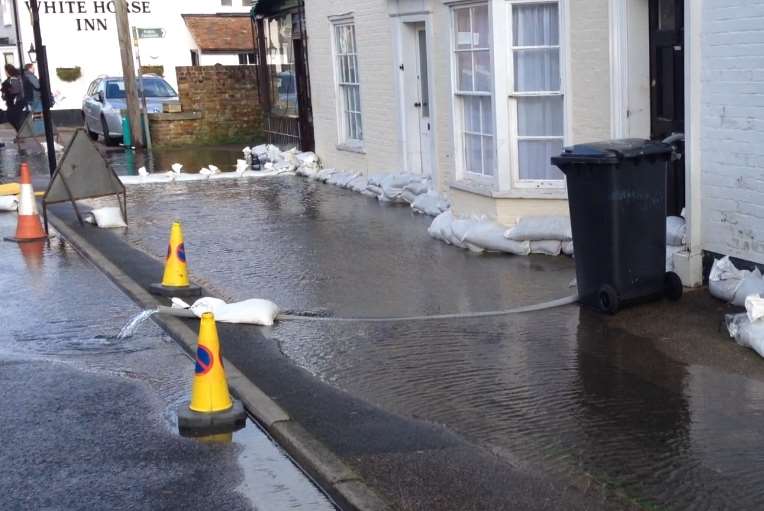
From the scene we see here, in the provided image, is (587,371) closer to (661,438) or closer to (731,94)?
(661,438)

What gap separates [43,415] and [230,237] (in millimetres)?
6146

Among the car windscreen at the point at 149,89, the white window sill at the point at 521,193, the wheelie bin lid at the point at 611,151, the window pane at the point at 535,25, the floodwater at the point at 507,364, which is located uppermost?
the window pane at the point at 535,25

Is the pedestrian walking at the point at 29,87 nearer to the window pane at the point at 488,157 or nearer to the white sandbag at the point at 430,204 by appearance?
the white sandbag at the point at 430,204

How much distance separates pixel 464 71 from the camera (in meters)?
11.9

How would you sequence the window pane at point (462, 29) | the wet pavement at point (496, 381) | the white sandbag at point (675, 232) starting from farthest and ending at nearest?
the window pane at point (462, 29), the white sandbag at point (675, 232), the wet pavement at point (496, 381)

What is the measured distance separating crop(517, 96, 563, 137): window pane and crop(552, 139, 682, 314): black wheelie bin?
2.80m

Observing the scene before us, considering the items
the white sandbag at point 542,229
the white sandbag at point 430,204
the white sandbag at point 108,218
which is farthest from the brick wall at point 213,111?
the white sandbag at point 542,229

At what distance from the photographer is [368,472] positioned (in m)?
5.20

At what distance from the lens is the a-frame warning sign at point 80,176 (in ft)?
42.0

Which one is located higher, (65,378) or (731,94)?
(731,94)

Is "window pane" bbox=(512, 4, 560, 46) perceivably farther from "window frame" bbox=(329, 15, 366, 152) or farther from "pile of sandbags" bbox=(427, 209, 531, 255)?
"window frame" bbox=(329, 15, 366, 152)

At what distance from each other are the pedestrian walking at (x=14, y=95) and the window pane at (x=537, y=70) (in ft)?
59.1

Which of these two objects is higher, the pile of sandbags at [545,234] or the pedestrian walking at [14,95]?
the pedestrian walking at [14,95]

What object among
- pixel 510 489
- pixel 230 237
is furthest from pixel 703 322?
pixel 230 237
